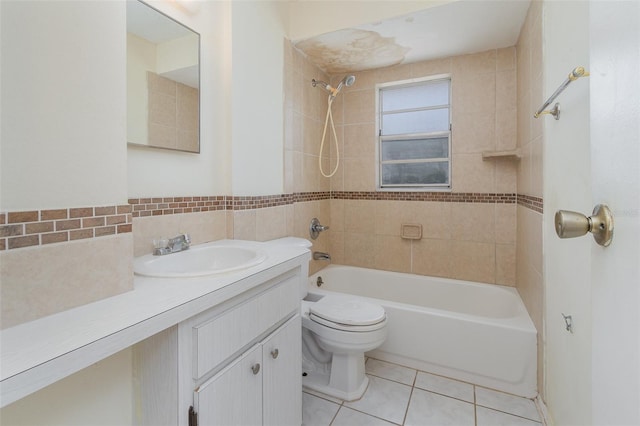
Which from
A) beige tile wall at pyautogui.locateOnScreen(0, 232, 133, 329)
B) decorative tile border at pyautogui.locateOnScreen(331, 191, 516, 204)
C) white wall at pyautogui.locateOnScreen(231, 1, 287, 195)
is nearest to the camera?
beige tile wall at pyautogui.locateOnScreen(0, 232, 133, 329)

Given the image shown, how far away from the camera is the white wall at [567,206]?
Answer: 3.19ft

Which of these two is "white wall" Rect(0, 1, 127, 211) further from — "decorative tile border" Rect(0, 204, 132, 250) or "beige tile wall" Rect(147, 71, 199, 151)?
"beige tile wall" Rect(147, 71, 199, 151)

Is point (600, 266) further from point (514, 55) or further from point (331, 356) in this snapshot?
point (514, 55)

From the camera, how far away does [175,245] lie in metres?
1.33

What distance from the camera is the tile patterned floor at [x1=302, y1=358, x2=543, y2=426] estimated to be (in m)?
1.52

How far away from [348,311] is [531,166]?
1392 millimetres

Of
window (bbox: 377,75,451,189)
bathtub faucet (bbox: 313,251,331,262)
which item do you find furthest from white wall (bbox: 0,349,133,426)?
window (bbox: 377,75,451,189)

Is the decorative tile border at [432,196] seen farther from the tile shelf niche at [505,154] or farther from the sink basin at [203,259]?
the sink basin at [203,259]

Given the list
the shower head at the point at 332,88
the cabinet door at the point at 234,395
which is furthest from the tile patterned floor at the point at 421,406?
the shower head at the point at 332,88

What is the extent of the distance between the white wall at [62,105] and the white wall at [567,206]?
142 cm

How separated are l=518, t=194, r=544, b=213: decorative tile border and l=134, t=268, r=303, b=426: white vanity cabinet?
135cm

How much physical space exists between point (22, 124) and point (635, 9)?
1.06 metres

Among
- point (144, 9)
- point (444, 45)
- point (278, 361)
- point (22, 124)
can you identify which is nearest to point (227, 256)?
point (278, 361)

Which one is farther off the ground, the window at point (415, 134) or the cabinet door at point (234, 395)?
the window at point (415, 134)
